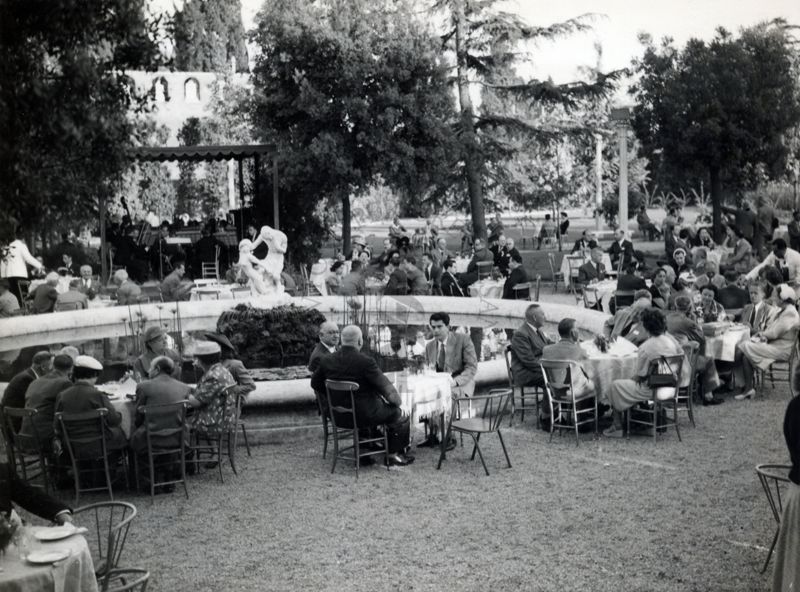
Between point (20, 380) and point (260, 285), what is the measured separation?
5.83m

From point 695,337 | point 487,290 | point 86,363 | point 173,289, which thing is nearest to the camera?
point 86,363

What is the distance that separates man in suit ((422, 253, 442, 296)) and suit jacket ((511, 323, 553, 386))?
647 centimetres

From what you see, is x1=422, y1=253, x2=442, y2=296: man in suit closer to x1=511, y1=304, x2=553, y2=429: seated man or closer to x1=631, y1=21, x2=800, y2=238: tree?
x1=511, y1=304, x2=553, y2=429: seated man

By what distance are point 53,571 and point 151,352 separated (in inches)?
184

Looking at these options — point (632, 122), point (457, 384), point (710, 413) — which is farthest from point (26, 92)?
point (632, 122)

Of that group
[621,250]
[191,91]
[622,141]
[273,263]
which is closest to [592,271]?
[621,250]

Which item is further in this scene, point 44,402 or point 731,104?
point 731,104

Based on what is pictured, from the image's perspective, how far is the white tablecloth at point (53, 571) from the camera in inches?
186

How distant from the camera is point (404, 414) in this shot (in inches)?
350

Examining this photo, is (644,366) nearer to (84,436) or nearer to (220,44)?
(84,436)

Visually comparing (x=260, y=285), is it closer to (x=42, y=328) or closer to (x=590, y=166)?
(x=42, y=328)

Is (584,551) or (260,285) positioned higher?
(260,285)

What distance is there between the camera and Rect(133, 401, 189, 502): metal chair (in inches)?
313

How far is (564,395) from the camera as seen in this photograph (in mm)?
9727
